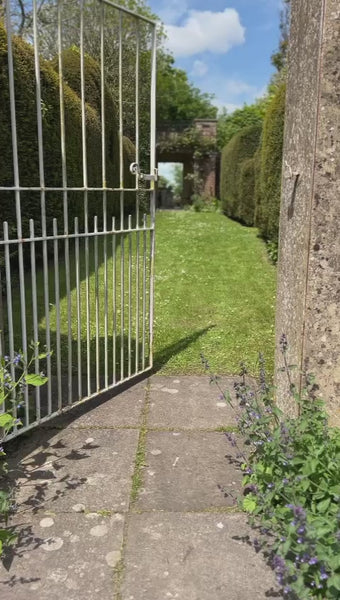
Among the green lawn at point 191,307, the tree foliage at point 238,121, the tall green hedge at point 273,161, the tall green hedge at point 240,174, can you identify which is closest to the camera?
the green lawn at point 191,307

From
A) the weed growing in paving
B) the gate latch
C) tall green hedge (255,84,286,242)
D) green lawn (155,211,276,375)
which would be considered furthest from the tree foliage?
the weed growing in paving

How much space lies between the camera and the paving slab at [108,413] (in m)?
3.21

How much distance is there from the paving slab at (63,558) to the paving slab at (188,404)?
1059 millimetres

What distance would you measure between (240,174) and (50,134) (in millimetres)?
8614

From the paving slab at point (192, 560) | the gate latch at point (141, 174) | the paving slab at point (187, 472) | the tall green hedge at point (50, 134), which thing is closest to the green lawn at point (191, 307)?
the gate latch at point (141, 174)

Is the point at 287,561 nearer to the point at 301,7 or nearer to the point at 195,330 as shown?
the point at 301,7

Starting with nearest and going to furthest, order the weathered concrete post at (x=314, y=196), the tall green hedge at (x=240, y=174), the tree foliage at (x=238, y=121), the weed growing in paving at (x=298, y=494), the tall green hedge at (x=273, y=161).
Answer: the weed growing in paving at (x=298, y=494) < the weathered concrete post at (x=314, y=196) < the tall green hedge at (x=273, y=161) < the tall green hedge at (x=240, y=174) < the tree foliage at (x=238, y=121)

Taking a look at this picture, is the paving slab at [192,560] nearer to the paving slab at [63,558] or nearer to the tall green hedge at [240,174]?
the paving slab at [63,558]

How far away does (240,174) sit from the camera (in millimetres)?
13789

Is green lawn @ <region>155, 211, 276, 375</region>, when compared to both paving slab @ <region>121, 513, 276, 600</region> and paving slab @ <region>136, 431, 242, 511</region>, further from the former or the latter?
paving slab @ <region>121, 513, 276, 600</region>

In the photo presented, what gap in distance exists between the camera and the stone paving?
1.86 meters

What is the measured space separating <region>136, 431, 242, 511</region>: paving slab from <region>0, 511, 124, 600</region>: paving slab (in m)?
0.28

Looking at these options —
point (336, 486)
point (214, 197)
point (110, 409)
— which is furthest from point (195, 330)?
point (214, 197)

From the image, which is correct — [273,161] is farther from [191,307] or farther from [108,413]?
[108,413]
